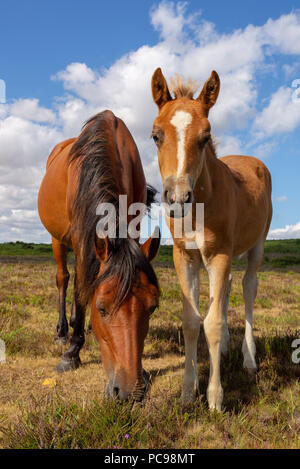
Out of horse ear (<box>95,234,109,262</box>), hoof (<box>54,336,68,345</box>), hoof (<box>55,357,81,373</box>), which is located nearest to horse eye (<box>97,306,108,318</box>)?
horse ear (<box>95,234,109,262</box>)

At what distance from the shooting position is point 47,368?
475cm

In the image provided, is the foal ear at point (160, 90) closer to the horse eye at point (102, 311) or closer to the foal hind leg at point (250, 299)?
the horse eye at point (102, 311)

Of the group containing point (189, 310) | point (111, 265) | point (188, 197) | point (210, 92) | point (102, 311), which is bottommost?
point (189, 310)

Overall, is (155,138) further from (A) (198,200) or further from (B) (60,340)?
(B) (60,340)

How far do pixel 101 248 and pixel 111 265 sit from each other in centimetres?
22

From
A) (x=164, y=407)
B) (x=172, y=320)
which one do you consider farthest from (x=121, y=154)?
(x=172, y=320)

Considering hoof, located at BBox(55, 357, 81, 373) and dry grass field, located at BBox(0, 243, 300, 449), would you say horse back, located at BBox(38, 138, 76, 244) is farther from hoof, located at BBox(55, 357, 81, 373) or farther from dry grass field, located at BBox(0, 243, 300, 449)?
hoof, located at BBox(55, 357, 81, 373)

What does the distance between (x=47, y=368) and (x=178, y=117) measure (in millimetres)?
3590

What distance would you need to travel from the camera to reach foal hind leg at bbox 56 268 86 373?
15.3 ft

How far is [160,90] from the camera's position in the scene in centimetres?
361

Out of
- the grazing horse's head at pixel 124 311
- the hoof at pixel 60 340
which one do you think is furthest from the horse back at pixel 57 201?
the grazing horse's head at pixel 124 311

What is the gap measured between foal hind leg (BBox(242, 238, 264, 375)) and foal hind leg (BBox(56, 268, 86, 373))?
219 cm

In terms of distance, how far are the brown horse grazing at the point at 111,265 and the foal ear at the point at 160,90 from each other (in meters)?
0.80

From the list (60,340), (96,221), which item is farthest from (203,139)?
(60,340)
